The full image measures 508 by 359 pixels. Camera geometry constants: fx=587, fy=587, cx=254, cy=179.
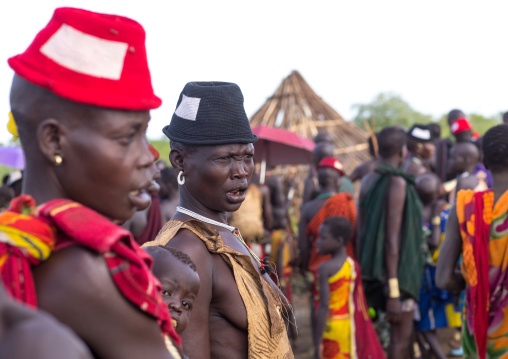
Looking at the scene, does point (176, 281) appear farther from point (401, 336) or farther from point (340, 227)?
point (401, 336)

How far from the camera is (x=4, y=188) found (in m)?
7.34

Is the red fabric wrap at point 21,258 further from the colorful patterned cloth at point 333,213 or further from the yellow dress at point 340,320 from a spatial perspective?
the colorful patterned cloth at point 333,213

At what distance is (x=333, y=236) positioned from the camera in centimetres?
591

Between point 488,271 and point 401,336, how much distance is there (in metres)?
2.58

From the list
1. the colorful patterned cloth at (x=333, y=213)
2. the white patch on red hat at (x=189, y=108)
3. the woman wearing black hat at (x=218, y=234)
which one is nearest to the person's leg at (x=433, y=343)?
the colorful patterned cloth at (x=333, y=213)

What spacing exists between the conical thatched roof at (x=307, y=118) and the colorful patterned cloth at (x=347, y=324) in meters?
7.34

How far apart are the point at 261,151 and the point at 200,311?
7.47 m

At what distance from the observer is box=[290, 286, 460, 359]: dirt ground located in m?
7.88

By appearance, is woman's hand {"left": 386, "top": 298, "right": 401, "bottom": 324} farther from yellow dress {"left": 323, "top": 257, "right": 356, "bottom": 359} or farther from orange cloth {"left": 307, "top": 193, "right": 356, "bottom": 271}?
orange cloth {"left": 307, "top": 193, "right": 356, "bottom": 271}

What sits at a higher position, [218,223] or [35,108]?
[35,108]

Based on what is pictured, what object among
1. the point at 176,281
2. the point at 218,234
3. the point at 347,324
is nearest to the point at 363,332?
the point at 347,324

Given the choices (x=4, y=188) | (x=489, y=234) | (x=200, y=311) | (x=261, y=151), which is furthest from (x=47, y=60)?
(x=261, y=151)

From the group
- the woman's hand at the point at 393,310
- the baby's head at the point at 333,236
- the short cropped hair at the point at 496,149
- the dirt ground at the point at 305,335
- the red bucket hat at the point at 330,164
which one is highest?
the short cropped hair at the point at 496,149

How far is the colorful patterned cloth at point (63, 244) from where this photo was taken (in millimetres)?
1107
